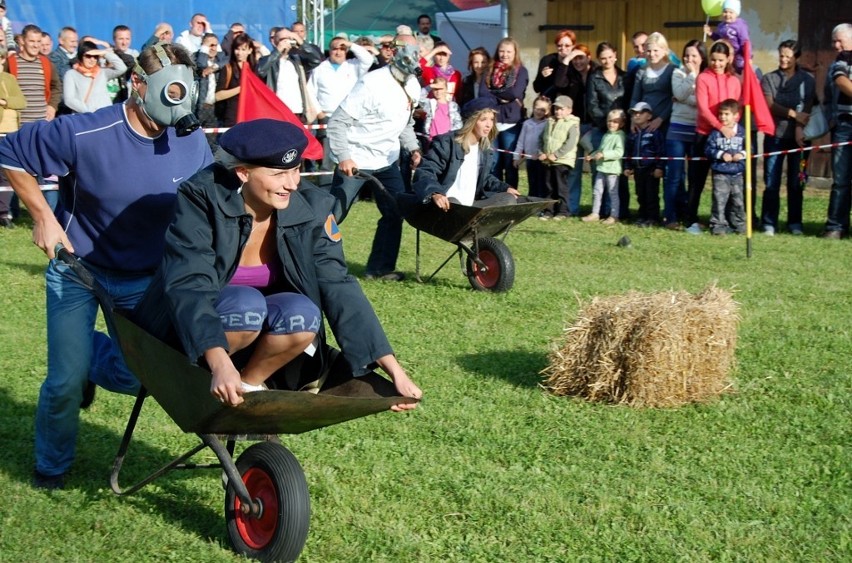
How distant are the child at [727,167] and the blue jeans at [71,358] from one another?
935cm

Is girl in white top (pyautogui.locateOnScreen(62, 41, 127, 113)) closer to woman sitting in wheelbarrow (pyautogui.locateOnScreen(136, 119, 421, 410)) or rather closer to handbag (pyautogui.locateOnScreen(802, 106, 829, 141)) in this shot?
handbag (pyautogui.locateOnScreen(802, 106, 829, 141))

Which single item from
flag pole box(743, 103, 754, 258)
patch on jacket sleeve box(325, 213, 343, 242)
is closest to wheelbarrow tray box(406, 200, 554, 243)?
flag pole box(743, 103, 754, 258)

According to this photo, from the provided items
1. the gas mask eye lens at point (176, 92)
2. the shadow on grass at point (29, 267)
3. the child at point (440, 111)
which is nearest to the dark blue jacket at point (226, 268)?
the gas mask eye lens at point (176, 92)

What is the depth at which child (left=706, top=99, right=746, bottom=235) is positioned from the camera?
13.3 meters

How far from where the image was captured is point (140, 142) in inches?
199

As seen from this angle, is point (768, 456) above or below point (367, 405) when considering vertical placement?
below

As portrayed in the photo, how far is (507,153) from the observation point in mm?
15766

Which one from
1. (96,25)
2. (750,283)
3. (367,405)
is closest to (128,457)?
(367,405)

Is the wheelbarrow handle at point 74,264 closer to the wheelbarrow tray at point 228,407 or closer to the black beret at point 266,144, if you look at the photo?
the wheelbarrow tray at point 228,407

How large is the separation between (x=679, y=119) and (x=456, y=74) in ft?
12.8

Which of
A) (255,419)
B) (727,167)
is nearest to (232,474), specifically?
(255,419)

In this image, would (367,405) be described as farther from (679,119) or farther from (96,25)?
(96,25)

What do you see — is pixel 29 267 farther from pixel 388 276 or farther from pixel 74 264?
pixel 74 264

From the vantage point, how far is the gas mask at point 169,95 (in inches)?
190
